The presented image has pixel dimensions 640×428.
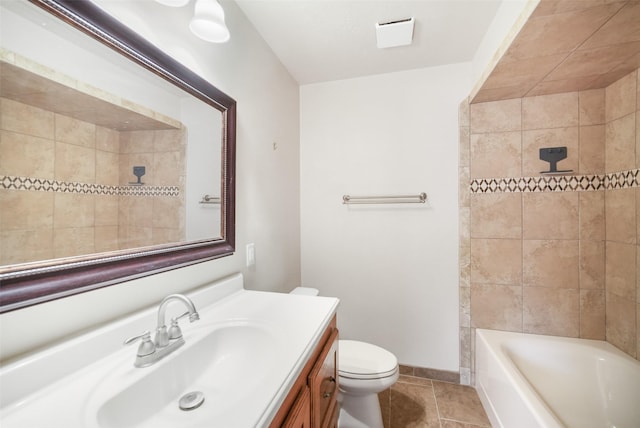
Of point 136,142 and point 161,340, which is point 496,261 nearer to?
point 161,340

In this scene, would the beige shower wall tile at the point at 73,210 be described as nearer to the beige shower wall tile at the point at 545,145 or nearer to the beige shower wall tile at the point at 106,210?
the beige shower wall tile at the point at 106,210

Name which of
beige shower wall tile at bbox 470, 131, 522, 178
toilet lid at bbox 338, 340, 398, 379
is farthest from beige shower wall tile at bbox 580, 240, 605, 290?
toilet lid at bbox 338, 340, 398, 379

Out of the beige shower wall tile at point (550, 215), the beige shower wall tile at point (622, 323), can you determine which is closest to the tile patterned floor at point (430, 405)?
the beige shower wall tile at point (622, 323)

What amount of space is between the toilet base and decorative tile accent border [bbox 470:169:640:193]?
1.55 meters

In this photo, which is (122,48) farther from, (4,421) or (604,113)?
(604,113)

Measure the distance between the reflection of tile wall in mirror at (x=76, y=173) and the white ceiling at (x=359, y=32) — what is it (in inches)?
40.1

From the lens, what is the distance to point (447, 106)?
2.01 meters

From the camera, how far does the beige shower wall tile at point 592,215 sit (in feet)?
5.47

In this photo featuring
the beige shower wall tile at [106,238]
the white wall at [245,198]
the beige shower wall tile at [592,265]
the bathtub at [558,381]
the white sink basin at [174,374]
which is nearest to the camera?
the white sink basin at [174,374]

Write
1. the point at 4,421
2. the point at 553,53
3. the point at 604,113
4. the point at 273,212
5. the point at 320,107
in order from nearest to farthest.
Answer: the point at 4,421, the point at 553,53, the point at 604,113, the point at 273,212, the point at 320,107

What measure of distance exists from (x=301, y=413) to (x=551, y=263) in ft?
6.21

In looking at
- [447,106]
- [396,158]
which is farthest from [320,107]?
[447,106]

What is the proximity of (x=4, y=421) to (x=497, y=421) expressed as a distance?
81.6 inches

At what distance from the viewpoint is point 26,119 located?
2.03 ft
